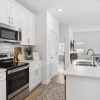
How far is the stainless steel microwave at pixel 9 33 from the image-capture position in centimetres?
245

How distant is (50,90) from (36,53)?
1.33 m

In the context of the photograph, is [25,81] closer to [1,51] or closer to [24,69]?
[24,69]

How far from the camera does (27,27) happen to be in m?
3.57

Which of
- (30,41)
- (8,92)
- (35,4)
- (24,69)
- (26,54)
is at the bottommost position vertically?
(8,92)

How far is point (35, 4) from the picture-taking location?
138 inches

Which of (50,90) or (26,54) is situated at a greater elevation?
(26,54)

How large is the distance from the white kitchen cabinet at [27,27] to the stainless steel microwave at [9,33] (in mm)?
317

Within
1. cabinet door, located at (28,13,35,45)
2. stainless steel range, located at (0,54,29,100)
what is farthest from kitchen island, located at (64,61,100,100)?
cabinet door, located at (28,13,35,45)

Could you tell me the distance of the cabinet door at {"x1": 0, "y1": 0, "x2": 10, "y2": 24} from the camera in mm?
2449

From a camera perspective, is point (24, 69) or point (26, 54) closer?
point (24, 69)

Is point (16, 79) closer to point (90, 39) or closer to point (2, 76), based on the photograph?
point (2, 76)

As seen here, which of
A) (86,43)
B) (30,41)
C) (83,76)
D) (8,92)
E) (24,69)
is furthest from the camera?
(86,43)

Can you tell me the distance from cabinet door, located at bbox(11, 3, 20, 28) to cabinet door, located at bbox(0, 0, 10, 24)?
0.53 feet

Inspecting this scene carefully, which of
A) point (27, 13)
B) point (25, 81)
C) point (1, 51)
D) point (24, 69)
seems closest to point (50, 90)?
point (25, 81)
